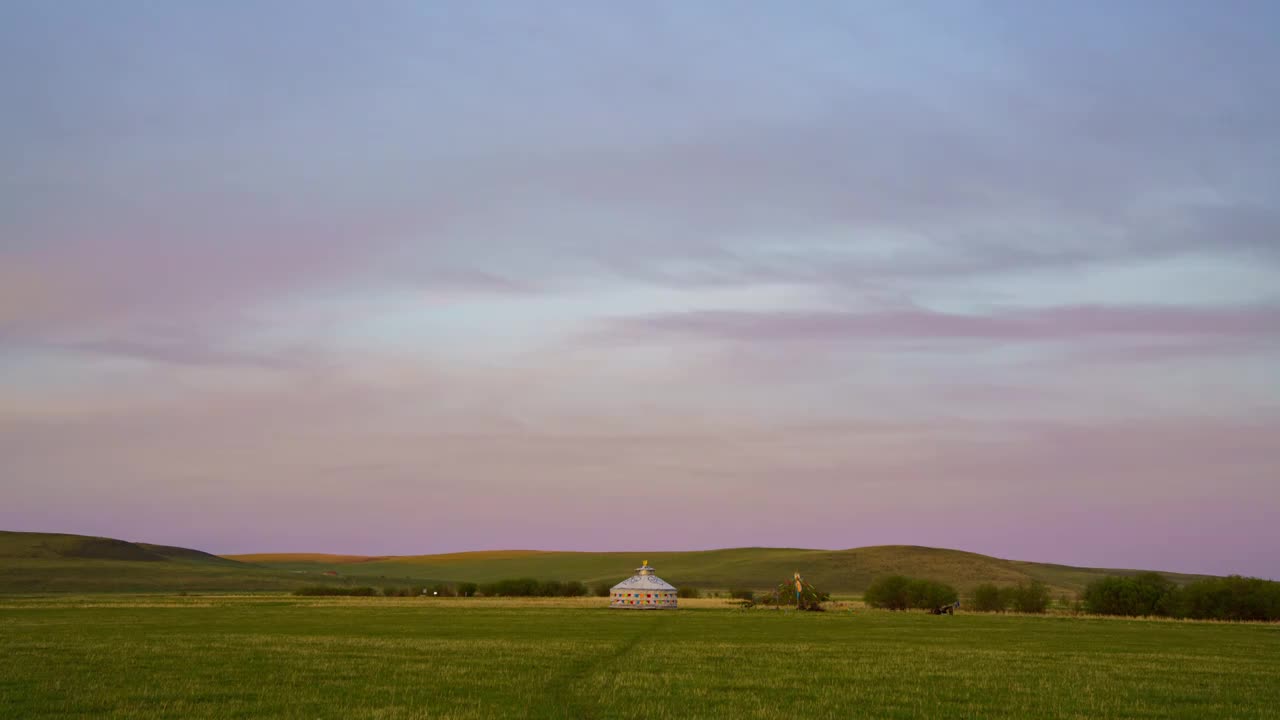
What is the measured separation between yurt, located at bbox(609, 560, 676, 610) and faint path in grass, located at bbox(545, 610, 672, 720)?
45.5 m

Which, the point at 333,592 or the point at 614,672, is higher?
the point at 614,672

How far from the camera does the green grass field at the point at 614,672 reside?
23.6 meters

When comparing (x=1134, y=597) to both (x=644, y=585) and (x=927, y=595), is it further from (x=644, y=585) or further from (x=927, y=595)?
(x=644, y=585)

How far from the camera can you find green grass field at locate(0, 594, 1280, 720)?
930 inches

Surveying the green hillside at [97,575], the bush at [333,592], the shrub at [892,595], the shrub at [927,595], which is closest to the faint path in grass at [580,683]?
the shrub at [927,595]

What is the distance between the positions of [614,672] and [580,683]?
308 cm

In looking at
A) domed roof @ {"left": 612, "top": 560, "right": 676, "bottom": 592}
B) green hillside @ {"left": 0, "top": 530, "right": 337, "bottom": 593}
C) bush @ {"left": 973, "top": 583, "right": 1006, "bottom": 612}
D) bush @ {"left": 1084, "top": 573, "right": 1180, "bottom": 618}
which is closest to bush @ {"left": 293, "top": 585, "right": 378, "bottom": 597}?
green hillside @ {"left": 0, "top": 530, "right": 337, "bottom": 593}

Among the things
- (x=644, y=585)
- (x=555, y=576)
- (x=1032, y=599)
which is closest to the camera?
(x=1032, y=599)

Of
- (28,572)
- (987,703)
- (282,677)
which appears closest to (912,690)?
(987,703)

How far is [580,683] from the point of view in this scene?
2823 cm

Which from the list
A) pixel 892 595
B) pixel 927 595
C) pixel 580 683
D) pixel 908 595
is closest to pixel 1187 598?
pixel 927 595

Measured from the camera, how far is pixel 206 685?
27.0 m

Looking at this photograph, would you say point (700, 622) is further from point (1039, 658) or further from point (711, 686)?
point (711, 686)

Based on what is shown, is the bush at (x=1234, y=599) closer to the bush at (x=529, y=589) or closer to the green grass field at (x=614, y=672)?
the green grass field at (x=614, y=672)
